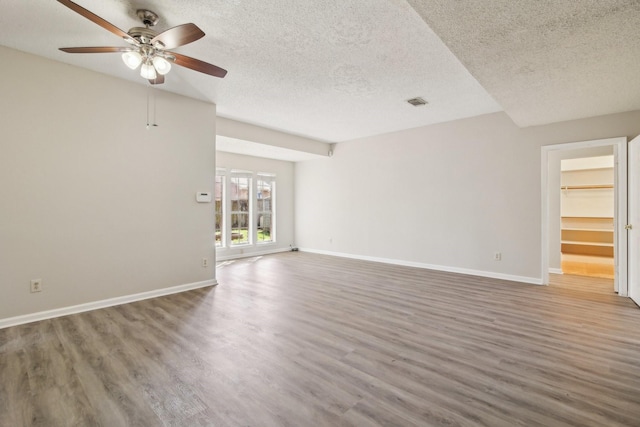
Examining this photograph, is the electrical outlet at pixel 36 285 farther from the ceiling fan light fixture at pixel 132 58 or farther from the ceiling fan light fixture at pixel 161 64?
the ceiling fan light fixture at pixel 161 64

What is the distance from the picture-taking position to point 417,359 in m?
2.30

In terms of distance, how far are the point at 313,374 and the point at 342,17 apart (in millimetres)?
2820

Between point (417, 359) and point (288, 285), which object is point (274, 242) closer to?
point (288, 285)

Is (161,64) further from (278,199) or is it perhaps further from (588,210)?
(588,210)

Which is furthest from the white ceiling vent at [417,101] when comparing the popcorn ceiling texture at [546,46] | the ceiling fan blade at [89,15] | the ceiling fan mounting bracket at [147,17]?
the ceiling fan blade at [89,15]

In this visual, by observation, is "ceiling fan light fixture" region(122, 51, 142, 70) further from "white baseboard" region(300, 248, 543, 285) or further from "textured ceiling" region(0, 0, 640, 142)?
"white baseboard" region(300, 248, 543, 285)

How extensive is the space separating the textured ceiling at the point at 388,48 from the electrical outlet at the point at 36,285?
8.02 feet

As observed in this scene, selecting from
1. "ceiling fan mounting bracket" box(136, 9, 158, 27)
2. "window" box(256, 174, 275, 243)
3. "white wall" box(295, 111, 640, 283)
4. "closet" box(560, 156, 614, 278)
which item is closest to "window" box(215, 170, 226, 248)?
"window" box(256, 174, 275, 243)

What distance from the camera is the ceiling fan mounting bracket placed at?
237cm

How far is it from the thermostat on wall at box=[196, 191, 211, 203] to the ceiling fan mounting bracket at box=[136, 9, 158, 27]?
236 cm

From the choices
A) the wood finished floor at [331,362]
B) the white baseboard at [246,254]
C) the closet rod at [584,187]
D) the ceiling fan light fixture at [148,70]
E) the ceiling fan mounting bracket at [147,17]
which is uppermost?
the ceiling fan mounting bracket at [147,17]

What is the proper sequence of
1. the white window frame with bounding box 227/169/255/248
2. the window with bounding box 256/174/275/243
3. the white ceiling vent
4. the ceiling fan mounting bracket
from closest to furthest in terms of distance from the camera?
the ceiling fan mounting bracket → the white ceiling vent → the white window frame with bounding box 227/169/255/248 → the window with bounding box 256/174/275/243

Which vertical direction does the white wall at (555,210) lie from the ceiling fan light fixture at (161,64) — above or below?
below

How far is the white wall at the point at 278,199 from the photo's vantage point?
699cm
